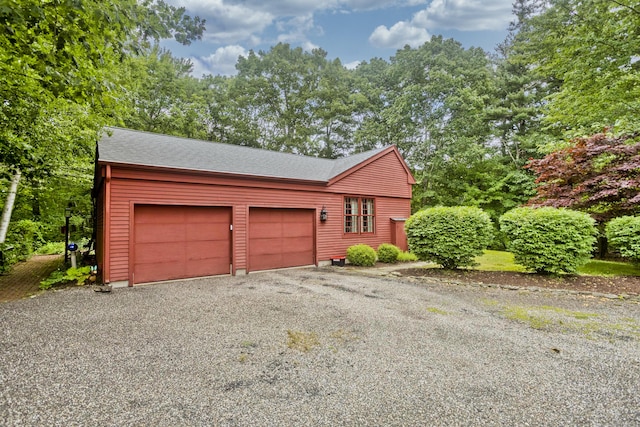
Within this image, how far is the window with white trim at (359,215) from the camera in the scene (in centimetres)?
1162

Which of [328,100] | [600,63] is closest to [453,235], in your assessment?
[600,63]

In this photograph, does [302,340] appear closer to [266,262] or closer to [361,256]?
[266,262]

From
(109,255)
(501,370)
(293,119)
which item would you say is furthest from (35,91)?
(293,119)

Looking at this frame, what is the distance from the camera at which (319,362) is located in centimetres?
314

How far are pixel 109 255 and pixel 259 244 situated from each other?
12.5 ft

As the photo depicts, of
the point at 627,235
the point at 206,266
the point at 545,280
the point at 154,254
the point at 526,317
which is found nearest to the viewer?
the point at 526,317

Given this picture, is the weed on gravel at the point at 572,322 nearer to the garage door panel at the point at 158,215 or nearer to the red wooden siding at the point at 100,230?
the garage door panel at the point at 158,215

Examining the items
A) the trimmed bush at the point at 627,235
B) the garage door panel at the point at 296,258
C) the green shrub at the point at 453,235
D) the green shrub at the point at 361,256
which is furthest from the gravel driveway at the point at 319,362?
the green shrub at the point at 361,256

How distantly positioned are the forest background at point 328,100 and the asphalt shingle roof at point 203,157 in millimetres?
712

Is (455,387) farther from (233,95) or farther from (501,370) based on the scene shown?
(233,95)

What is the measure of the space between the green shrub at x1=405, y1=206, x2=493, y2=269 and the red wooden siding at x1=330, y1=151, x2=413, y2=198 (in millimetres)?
3606

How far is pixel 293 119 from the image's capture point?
2677 cm

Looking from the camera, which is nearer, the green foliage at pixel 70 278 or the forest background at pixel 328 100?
the forest background at pixel 328 100

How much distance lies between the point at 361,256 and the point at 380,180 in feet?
12.4
